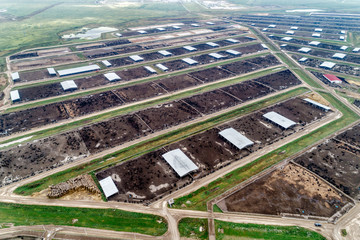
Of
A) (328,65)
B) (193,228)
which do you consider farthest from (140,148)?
(328,65)

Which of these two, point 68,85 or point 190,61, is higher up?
point 190,61

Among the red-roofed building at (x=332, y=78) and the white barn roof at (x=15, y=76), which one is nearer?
the white barn roof at (x=15, y=76)

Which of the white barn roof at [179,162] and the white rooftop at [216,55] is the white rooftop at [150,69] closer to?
the white rooftop at [216,55]

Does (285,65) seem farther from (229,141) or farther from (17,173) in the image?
(17,173)

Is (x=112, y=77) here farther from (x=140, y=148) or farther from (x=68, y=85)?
(x=140, y=148)

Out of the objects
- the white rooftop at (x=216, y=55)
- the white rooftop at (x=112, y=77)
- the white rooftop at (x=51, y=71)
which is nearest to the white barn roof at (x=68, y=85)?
the white rooftop at (x=51, y=71)

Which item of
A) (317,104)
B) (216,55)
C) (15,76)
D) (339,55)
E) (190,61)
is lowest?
(15,76)

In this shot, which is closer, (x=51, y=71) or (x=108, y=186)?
(x=108, y=186)
